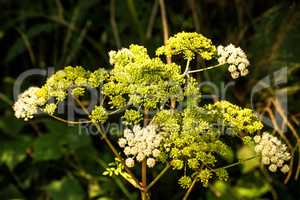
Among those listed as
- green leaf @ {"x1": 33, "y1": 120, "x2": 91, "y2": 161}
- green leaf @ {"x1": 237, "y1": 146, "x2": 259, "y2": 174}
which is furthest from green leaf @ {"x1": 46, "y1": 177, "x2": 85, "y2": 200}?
green leaf @ {"x1": 237, "y1": 146, "x2": 259, "y2": 174}

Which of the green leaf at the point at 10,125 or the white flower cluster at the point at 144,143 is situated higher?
the green leaf at the point at 10,125

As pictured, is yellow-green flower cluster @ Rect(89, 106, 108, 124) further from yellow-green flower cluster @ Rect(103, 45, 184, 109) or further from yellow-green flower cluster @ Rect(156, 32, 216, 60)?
yellow-green flower cluster @ Rect(156, 32, 216, 60)

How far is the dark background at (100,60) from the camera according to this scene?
2727 millimetres

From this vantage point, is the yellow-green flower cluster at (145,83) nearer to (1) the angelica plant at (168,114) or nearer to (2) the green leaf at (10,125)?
(1) the angelica plant at (168,114)

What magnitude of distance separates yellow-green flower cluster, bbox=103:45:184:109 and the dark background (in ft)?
3.94

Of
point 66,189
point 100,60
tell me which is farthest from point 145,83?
point 100,60

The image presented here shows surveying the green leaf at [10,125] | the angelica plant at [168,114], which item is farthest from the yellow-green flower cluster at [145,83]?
the green leaf at [10,125]

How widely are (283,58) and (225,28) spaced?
0.47m

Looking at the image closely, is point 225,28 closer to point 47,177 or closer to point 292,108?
point 292,108

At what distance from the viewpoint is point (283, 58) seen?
120 inches

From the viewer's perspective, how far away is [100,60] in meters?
3.26

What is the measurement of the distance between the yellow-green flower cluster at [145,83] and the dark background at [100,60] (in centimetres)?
120

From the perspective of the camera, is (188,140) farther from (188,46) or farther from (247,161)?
(247,161)

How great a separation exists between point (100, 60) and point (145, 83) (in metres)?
1.96
